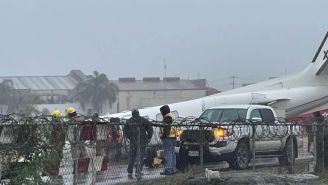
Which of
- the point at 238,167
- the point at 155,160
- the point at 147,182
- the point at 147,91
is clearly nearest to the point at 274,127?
the point at 238,167

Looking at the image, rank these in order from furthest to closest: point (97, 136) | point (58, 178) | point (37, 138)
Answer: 1. point (97, 136)
2. point (58, 178)
3. point (37, 138)

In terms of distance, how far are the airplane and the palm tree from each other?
3037 inches

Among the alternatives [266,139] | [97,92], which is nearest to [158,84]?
[97,92]

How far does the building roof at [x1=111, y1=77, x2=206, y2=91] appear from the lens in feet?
406

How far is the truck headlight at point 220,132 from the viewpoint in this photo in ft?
47.2

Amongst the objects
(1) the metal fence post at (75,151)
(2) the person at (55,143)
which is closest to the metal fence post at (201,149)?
(1) the metal fence post at (75,151)

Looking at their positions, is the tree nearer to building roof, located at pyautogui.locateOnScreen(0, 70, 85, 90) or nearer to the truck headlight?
building roof, located at pyautogui.locateOnScreen(0, 70, 85, 90)

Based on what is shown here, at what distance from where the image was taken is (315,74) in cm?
3725

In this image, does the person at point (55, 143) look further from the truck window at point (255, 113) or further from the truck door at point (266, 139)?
the truck window at point (255, 113)

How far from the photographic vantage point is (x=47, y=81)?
496 ft

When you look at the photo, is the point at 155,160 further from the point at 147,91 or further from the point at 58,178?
the point at 147,91

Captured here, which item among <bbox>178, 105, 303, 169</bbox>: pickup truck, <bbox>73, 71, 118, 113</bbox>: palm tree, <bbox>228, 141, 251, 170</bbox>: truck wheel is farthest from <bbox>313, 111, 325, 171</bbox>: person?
<bbox>73, 71, 118, 113</bbox>: palm tree

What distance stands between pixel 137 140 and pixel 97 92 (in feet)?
332

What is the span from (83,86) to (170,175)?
350 ft
